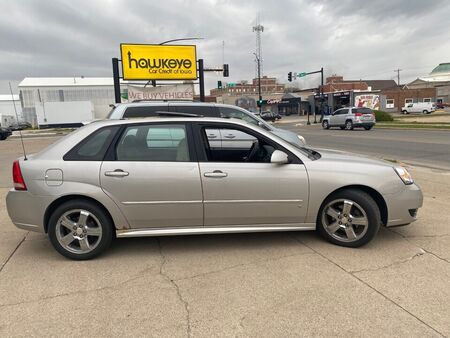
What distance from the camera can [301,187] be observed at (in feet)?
12.3

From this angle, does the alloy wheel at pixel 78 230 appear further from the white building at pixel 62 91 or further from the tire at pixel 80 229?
the white building at pixel 62 91

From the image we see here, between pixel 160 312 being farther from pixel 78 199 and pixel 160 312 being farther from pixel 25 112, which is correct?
pixel 25 112

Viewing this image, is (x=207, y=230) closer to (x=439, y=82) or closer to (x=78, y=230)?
(x=78, y=230)

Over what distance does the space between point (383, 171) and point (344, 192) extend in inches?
21.0

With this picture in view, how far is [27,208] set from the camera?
143 inches

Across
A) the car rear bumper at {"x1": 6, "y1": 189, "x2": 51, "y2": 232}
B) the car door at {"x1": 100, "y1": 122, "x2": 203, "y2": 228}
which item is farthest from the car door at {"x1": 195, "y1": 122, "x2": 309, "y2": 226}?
the car rear bumper at {"x1": 6, "y1": 189, "x2": 51, "y2": 232}

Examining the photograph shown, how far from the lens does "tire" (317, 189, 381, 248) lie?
3773mm

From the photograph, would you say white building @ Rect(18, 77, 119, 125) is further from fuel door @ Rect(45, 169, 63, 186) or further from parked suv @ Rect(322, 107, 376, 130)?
fuel door @ Rect(45, 169, 63, 186)

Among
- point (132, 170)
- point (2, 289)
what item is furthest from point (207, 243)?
point (2, 289)

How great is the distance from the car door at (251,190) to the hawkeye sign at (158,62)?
13.9 m

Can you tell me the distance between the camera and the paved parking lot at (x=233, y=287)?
254 centimetres

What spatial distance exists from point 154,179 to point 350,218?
2.26 m

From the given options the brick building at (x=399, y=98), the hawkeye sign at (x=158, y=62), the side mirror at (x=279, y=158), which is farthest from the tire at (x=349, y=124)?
the brick building at (x=399, y=98)

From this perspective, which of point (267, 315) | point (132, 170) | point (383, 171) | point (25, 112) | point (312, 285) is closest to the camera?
point (267, 315)
